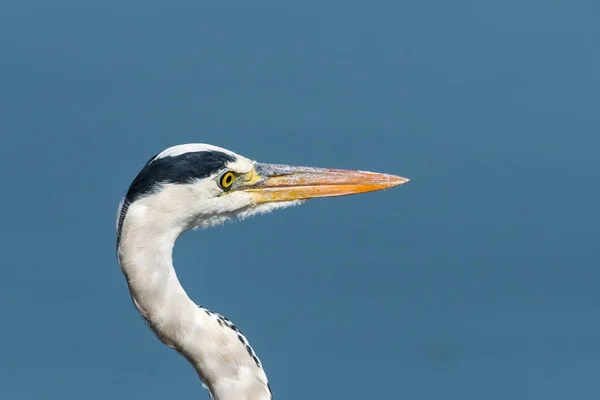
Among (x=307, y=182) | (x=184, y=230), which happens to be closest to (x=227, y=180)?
(x=184, y=230)

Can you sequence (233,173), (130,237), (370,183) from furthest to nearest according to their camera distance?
(370,183) → (233,173) → (130,237)

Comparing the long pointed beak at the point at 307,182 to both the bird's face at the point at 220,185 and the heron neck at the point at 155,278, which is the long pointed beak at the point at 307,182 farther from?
the heron neck at the point at 155,278

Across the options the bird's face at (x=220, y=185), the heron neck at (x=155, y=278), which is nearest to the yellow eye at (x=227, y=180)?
the bird's face at (x=220, y=185)

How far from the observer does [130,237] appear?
3719mm

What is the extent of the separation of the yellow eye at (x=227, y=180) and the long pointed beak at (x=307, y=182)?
2.6 inches

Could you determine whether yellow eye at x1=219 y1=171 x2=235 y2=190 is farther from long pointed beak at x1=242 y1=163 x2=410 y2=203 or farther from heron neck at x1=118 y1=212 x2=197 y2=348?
heron neck at x1=118 y1=212 x2=197 y2=348

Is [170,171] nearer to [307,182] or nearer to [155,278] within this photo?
[155,278]

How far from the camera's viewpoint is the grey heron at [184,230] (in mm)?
3742

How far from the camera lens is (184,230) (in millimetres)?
3893

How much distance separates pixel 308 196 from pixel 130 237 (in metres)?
0.69

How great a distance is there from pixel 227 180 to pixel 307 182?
12.6 inches

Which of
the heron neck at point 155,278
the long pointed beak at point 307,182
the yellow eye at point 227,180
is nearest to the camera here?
the heron neck at point 155,278

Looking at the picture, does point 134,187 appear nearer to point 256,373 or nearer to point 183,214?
point 183,214

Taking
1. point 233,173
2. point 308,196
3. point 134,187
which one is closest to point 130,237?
point 134,187
